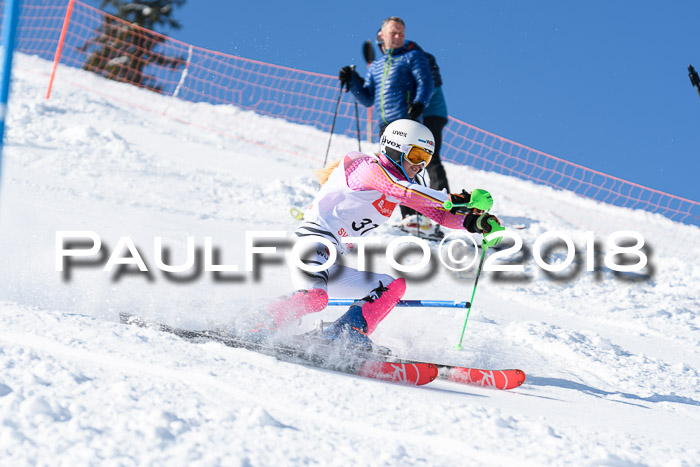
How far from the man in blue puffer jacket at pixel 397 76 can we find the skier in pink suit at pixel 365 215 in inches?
122

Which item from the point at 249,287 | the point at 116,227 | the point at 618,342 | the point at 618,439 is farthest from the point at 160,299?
the point at 618,342

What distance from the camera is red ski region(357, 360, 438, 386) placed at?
11.1 ft

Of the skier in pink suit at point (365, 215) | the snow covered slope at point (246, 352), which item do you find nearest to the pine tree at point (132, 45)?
the snow covered slope at point (246, 352)

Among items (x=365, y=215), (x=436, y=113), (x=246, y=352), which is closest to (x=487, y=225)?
(x=365, y=215)

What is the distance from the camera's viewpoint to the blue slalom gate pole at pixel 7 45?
107 inches

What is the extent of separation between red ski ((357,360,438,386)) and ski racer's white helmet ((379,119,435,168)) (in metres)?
1.18

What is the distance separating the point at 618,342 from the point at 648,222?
7402 millimetres

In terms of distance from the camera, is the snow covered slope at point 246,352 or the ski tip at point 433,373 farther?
the ski tip at point 433,373

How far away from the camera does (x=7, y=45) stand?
2.75m

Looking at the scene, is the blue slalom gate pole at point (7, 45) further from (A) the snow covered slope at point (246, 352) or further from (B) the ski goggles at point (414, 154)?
(B) the ski goggles at point (414, 154)

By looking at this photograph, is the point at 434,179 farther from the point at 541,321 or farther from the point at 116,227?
the point at 116,227

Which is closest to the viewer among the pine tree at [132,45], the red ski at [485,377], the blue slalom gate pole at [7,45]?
the blue slalom gate pole at [7,45]

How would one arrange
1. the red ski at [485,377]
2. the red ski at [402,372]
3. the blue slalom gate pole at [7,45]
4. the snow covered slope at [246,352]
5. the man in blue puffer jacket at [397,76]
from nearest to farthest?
the snow covered slope at [246,352], the blue slalom gate pole at [7,45], the red ski at [402,372], the red ski at [485,377], the man in blue puffer jacket at [397,76]

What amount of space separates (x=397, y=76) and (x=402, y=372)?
14.5ft
